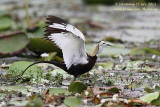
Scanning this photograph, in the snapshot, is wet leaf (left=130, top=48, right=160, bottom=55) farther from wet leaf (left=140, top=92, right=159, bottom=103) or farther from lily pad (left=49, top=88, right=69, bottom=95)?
wet leaf (left=140, top=92, right=159, bottom=103)

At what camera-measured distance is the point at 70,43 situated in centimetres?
554

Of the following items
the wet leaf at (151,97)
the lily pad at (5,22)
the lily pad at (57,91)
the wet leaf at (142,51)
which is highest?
the wet leaf at (151,97)

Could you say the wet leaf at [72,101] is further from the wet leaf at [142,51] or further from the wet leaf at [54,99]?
the wet leaf at [142,51]

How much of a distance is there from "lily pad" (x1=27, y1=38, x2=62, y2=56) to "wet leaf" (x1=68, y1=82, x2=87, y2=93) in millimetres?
2725

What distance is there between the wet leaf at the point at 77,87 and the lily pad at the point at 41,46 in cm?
272

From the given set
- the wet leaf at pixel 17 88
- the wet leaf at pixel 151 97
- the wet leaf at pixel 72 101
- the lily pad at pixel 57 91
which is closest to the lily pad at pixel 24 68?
the wet leaf at pixel 17 88

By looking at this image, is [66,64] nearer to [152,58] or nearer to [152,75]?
[152,75]

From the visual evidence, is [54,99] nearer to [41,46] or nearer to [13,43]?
[41,46]

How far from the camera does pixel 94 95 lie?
190 inches

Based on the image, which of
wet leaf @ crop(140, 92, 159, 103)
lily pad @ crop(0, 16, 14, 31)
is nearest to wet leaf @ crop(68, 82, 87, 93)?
wet leaf @ crop(140, 92, 159, 103)

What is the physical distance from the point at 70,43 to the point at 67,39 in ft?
0.23

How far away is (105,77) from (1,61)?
2.13 m

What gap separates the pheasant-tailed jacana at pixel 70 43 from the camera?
5367 mm

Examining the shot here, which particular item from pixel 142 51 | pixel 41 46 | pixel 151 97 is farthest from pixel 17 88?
pixel 142 51
